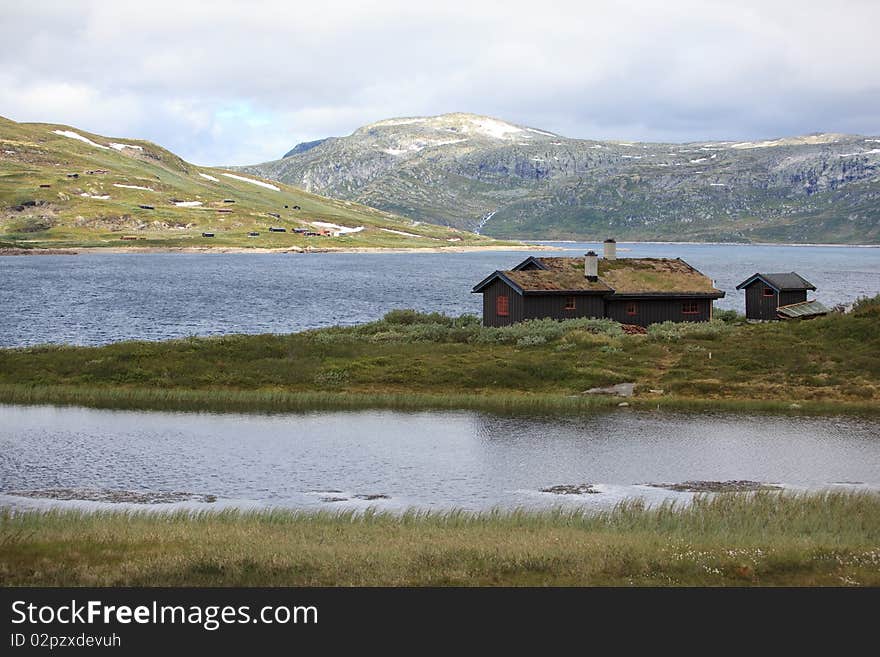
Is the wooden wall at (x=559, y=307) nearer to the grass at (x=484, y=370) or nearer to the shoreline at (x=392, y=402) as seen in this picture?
the grass at (x=484, y=370)

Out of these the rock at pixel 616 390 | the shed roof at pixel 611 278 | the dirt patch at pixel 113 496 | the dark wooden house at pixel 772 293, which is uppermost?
the shed roof at pixel 611 278

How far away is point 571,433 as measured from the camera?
43.8 meters

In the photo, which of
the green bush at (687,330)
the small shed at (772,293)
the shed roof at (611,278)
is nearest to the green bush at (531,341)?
the shed roof at (611,278)

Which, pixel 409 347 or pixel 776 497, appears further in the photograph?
pixel 409 347

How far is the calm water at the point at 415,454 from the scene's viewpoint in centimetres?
3434

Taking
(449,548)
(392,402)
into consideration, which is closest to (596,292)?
(392,402)

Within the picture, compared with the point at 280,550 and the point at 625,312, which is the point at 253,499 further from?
the point at 625,312

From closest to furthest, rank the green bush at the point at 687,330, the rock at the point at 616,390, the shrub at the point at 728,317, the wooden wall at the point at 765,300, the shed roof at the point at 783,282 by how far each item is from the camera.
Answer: the rock at the point at 616,390 → the green bush at the point at 687,330 → the shed roof at the point at 783,282 → the wooden wall at the point at 765,300 → the shrub at the point at 728,317

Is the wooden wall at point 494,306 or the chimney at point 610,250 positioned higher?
the chimney at point 610,250

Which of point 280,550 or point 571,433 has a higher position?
point 280,550

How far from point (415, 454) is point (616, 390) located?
56.7ft

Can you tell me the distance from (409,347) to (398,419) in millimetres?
17787
